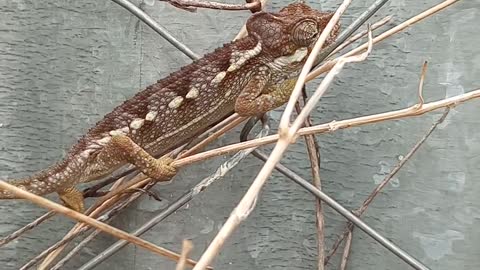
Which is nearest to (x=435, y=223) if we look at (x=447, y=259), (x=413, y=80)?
(x=447, y=259)

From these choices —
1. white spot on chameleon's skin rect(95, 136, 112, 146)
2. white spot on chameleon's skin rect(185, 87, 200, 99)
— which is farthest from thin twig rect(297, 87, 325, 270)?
white spot on chameleon's skin rect(95, 136, 112, 146)

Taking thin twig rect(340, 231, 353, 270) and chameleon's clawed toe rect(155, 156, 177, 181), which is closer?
chameleon's clawed toe rect(155, 156, 177, 181)

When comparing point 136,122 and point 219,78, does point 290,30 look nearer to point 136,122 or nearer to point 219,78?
point 219,78

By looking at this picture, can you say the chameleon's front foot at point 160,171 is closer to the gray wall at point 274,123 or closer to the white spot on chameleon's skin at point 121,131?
the white spot on chameleon's skin at point 121,131

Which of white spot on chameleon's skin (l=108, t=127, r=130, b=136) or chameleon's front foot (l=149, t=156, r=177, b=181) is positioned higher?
white spot on chameleon's skin (l=108, t=127, r=130, b=136)

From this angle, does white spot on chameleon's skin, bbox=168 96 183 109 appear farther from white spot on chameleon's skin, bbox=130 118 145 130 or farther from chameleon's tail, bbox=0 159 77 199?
chameleon's tail, bbox=0 159 77 199

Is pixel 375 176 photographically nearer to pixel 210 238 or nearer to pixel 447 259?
pixel 447 259

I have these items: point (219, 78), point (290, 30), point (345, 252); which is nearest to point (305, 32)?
point (290, 30)
